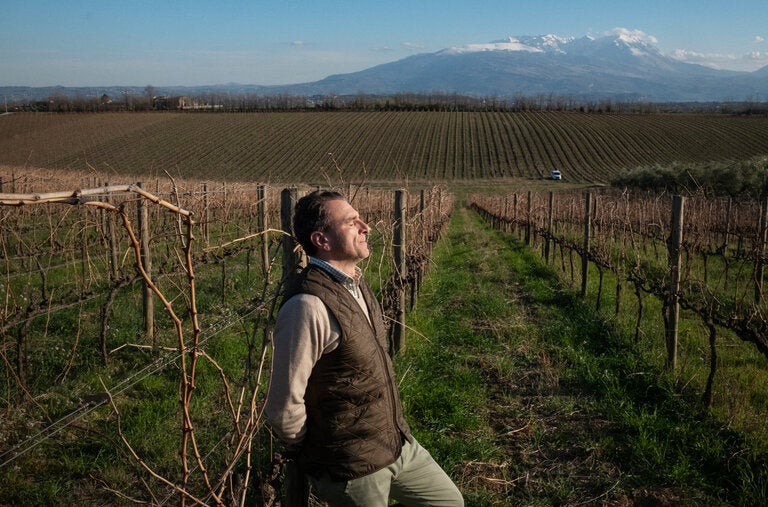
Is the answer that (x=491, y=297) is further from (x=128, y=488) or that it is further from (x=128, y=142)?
(x=128, y=142)

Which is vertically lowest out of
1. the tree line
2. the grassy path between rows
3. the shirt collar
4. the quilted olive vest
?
the grassy path between rows

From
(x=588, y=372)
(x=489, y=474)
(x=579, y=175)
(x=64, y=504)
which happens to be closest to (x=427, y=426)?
(x=489, y=474)

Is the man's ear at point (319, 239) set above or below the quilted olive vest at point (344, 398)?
above

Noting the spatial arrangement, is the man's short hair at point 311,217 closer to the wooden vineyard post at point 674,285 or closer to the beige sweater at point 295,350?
the beige sweater at point 295,350

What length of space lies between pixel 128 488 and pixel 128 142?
197 ft

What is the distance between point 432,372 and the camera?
17.5ft

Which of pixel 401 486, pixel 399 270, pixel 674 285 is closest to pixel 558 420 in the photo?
pixel 674 285

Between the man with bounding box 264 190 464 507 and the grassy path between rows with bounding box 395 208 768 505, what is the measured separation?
55.2 inches

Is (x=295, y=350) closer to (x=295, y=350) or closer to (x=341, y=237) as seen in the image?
(x=295, y=350)

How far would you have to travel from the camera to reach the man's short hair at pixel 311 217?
2.20 metres

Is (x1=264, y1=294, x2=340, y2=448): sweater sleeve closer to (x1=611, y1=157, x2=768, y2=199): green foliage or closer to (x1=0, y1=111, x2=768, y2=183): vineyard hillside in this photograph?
(x1=611, y1=157, x2=768, y2=199): green foliage

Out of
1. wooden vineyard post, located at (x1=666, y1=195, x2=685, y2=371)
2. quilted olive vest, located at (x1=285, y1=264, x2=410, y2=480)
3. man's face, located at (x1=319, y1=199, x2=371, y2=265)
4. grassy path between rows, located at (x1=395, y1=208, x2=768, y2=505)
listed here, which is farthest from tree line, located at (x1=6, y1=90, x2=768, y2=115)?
quilted olive vest, located at (x1=285, y1=264, x2=410, y2=480)

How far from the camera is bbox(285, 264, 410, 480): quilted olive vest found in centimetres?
207

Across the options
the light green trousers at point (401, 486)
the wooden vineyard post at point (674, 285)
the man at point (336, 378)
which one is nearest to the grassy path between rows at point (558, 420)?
the wooden vineyard post at point (674, 285)
